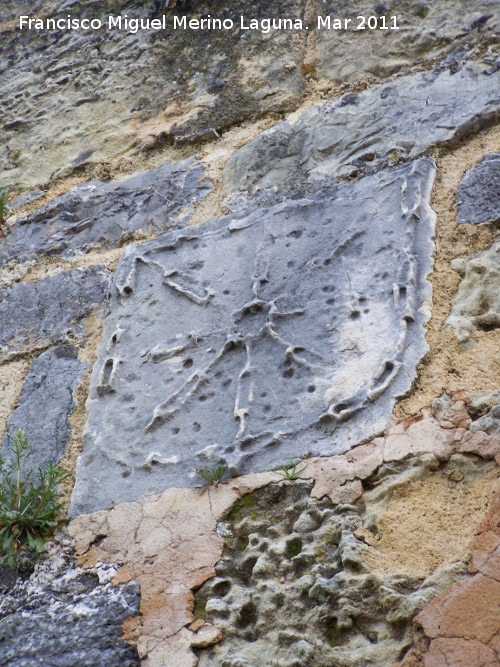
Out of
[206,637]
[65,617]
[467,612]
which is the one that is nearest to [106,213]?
[65,617]

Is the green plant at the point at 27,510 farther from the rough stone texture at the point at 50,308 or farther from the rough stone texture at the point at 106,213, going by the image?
the rough stone texture at the point at 106,213

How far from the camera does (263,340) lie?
2.26 m

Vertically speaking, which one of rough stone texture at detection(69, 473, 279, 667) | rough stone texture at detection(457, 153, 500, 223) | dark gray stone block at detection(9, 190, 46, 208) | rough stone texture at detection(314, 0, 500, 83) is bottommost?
rough stone texture at detection(69, 473, 279, 667)

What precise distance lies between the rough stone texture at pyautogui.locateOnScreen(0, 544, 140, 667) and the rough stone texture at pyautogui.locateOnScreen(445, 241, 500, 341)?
3.32 feet

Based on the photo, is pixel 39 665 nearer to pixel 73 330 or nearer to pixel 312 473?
pixel 312 473

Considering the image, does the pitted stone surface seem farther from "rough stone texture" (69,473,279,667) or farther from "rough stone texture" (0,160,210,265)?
"rough stone texture" (0,160,210,265)

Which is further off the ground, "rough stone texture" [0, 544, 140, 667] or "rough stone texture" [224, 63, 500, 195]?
"rough stone texture" [224, 63, 500, 195]

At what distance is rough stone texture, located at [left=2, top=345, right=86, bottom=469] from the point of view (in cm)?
235

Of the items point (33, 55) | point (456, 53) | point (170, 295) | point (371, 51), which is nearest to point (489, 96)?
point (456, 53)

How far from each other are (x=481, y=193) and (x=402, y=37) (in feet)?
3.14

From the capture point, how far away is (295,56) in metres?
→ 3.19

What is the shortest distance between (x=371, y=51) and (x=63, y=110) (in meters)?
1.39

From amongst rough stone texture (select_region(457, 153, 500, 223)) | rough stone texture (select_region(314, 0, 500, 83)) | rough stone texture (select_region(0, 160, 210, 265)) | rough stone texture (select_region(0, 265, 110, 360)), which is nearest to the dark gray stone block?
rough stone texture (select_region(0, 160, 210, 265))

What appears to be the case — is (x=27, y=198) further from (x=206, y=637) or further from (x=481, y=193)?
(x=206, y=637)
